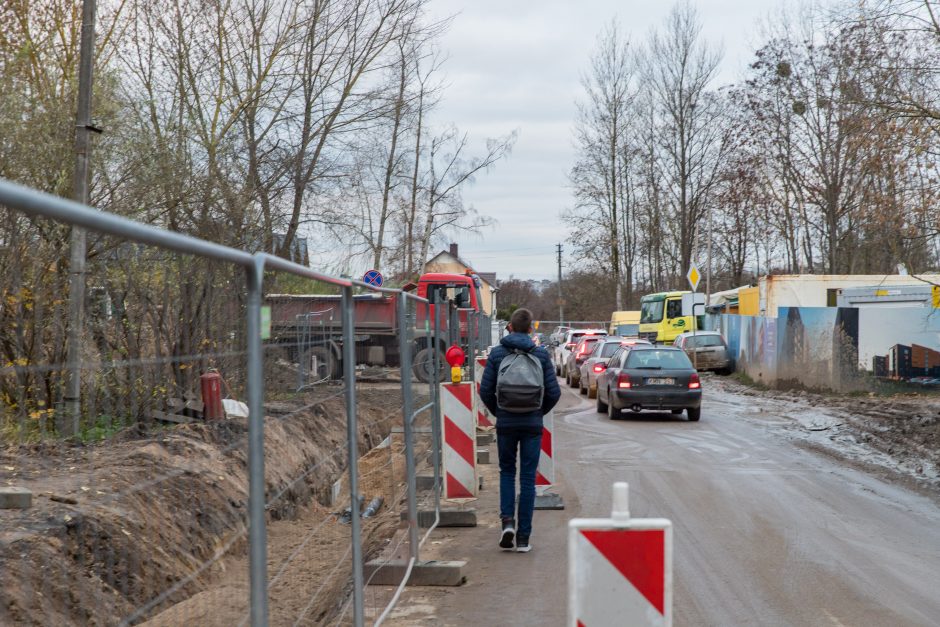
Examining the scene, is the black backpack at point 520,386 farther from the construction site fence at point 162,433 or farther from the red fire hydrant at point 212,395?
the red fire hydrant at point 212,395

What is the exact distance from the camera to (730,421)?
20.4 meters

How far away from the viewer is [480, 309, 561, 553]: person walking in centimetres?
816

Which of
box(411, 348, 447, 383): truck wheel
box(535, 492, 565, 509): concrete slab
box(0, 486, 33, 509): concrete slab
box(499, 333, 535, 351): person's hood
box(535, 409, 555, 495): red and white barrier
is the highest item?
box(499, 333, 535, 351): person's hood

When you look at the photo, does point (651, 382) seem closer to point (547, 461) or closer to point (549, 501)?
point (547, 461)

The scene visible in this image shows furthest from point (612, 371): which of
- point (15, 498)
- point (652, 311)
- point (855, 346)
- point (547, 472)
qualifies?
point (652, 311)

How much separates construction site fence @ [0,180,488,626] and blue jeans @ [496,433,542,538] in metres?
3.33

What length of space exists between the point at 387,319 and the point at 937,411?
15.0 metres

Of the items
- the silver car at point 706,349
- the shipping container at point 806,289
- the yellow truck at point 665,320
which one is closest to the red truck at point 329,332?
the shipping container at point 806,289

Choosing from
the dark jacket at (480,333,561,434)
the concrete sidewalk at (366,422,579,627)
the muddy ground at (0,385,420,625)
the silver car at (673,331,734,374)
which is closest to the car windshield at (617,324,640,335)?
the silver car at (673,331,734,374)

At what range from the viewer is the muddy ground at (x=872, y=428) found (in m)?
13.6

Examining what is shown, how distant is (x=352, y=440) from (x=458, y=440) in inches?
203

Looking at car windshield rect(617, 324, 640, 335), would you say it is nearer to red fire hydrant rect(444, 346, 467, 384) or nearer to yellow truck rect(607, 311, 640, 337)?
yellow truck rect(607, 311, 640, 337)

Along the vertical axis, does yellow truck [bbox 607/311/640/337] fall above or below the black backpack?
above

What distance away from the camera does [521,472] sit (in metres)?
8.21
